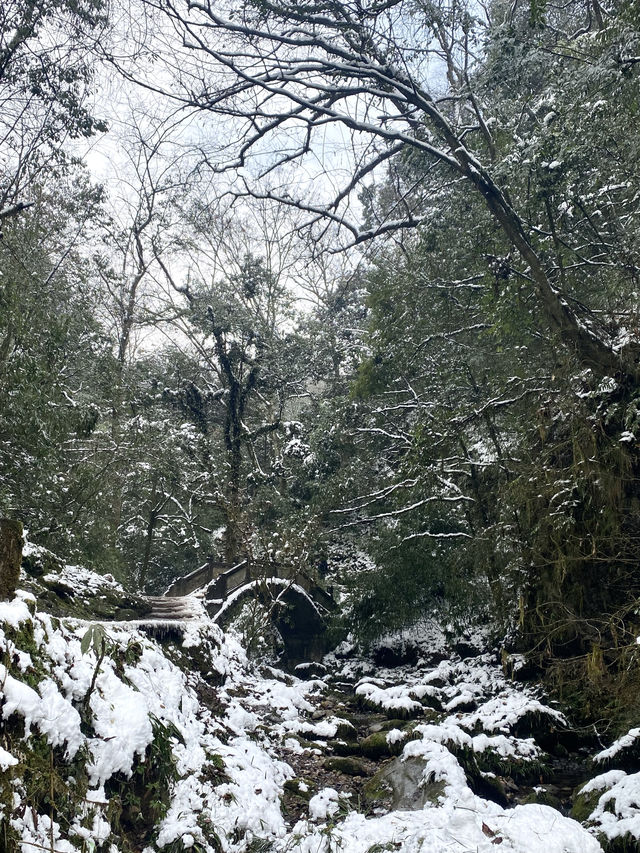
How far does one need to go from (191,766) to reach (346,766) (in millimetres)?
2878

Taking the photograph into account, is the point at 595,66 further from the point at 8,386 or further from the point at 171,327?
the point at 171,327

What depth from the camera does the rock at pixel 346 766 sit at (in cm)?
641

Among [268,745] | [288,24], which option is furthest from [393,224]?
[268,745]

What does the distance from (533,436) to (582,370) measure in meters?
1.30

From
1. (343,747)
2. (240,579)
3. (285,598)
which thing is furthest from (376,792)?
(240,579)

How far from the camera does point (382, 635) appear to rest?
1267 centimetres

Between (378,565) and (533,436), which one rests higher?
(533,436)

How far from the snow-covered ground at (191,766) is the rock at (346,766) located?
38 centimetres

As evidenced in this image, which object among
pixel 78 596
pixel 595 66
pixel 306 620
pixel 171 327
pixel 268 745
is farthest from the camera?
pixel 171 327

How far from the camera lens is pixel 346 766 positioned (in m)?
6.48

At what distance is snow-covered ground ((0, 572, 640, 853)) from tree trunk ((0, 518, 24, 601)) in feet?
0.44

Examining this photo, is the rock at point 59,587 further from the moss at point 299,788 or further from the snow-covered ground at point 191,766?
the moss at point 299,788

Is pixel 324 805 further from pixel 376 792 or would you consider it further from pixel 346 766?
pixel 346 766

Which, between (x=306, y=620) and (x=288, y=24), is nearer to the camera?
(x=288, y=24)
